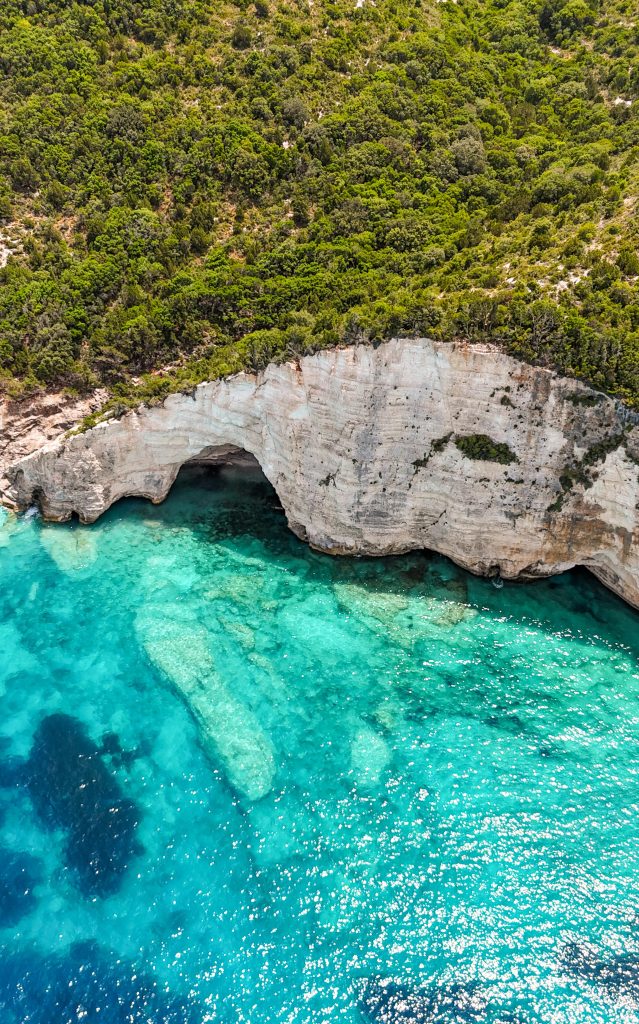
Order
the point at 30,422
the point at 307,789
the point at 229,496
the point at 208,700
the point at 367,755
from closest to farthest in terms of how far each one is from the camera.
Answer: the point at 307,789 < the point at 367,755 < the point at 208,700 < the point at 30,422 < the point at 229,496

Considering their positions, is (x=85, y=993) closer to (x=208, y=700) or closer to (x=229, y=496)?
(x=208, y=700)

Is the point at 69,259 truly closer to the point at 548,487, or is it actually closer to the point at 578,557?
the point at 548,487

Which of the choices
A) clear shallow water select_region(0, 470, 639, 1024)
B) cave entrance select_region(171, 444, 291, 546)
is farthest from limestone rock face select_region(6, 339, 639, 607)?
cave entrance select_region(171, 444, 291, 546)

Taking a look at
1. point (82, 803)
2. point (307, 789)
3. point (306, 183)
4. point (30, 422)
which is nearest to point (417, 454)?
point (307, 789)

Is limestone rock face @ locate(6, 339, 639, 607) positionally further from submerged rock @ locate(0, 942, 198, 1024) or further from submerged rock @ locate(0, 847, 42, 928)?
submerged rock @ locate(0, 942, 198, 1024)

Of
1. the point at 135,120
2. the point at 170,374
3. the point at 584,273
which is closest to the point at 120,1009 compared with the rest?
the point at 170,374
